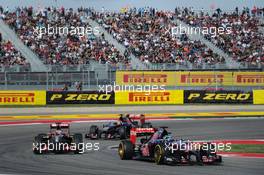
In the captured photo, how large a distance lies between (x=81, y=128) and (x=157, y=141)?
1216cm

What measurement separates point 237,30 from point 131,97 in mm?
13373

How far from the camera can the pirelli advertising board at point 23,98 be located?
117 ft

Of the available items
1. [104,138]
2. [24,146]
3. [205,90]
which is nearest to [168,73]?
[205,90]

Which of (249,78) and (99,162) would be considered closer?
(99,162)

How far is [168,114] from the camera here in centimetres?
3347

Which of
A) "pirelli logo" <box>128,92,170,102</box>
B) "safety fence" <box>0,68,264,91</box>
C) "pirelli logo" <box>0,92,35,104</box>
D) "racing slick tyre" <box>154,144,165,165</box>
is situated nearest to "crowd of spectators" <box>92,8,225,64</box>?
"safety fence" <box>0,68,264,91</box>

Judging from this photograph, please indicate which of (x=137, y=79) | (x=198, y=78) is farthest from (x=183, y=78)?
(x=137, y=79)

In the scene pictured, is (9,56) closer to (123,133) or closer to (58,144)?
(123,133)

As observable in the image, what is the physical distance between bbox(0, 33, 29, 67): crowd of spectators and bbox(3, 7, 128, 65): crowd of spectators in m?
1.21

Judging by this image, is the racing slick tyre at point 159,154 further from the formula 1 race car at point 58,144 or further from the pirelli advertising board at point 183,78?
the pirelli advertising board at point 183,78

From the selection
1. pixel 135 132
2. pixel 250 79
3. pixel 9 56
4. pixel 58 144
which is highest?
pixel 9 56

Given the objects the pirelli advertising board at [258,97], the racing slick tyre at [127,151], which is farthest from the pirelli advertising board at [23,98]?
the racing slick tyre at [127,151]

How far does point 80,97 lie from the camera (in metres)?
36.7

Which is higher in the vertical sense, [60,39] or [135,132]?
Answer: [60,39]
